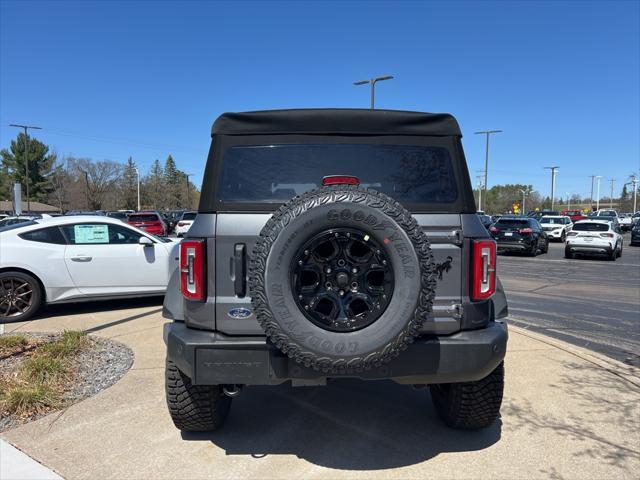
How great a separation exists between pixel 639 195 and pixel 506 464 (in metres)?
140

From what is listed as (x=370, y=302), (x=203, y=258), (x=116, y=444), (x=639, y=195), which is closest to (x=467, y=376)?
(x=370, y=302)

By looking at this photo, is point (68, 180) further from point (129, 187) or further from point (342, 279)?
point (342, 279)

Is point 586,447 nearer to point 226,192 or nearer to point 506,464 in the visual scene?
point 506,464

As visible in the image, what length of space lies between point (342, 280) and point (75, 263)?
19.2 feet

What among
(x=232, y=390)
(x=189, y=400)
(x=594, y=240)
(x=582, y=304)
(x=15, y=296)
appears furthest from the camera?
(x=594, y=240)

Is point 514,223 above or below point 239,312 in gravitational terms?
below

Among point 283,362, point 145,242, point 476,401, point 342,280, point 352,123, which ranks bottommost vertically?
point 476,401

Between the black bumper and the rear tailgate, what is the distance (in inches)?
3.9

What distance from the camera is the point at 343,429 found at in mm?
3496

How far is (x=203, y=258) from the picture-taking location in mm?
2760

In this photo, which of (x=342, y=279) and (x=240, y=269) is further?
(x=240, y=269)

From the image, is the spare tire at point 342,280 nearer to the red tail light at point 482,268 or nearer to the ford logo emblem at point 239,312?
the ford logo emblem at point 239,312

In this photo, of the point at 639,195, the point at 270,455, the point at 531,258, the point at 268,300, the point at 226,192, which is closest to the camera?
the point at 268,300

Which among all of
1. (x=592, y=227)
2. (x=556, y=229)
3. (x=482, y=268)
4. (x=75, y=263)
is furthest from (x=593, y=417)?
(x=556, y=229)
